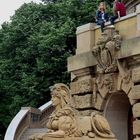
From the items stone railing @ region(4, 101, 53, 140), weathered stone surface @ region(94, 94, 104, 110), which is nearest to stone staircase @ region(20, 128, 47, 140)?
stone railing @ region(4, 101, 53, 140)

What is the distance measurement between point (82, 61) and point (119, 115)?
6.36 ft

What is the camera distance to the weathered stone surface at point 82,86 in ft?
59.7

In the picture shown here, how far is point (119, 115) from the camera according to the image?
18.4 m

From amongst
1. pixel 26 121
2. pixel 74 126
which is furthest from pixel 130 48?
pixel 26 121

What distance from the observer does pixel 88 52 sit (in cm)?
1820

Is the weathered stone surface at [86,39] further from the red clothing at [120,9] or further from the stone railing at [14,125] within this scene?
the stone railing at [14,125]

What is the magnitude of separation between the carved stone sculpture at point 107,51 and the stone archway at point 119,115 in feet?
3.92

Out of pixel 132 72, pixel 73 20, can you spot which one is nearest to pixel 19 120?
pixel 73 20

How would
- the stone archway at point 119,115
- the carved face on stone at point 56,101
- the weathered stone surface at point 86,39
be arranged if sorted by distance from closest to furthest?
the carved face on stone at point 56,101, the stone archway at point 119,115, the weathered stone surface at point 86,39

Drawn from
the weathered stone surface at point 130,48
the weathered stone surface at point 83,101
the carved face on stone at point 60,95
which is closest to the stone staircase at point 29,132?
the weathered stone surface at point 83,101

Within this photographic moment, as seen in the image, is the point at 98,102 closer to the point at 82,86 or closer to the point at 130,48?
the point at 82,86

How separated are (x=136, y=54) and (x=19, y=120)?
13.9 metres

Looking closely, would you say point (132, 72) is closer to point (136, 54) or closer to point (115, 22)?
point (136, 54)

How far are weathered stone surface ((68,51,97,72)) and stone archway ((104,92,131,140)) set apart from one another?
127 centimetres
